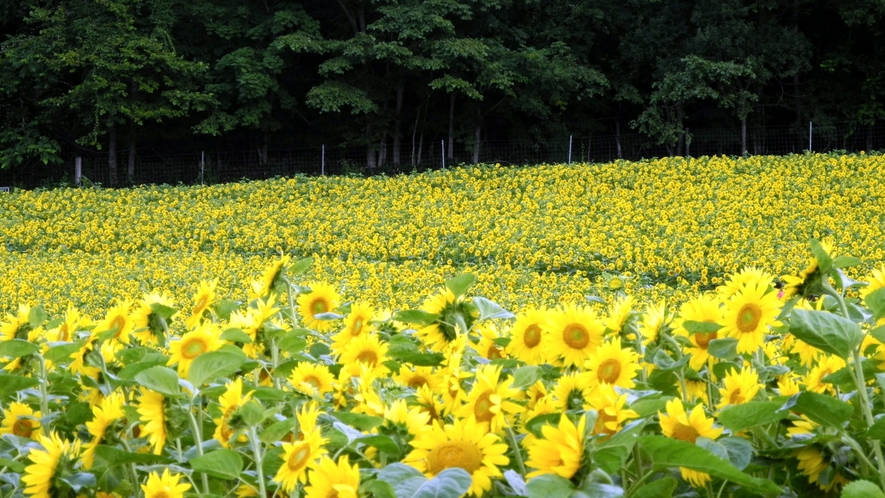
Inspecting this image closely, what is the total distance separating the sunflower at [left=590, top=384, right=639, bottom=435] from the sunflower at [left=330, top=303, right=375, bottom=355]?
558 mm

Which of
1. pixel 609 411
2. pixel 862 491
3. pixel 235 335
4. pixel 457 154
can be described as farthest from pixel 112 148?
pixel 862 491

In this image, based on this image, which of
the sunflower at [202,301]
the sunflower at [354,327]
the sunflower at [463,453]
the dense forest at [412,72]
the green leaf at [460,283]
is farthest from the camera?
the dense forest at [412,72]

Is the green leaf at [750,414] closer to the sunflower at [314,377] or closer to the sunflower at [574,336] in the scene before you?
the sunflower at [574,336]

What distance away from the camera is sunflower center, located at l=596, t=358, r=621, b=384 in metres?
1.17

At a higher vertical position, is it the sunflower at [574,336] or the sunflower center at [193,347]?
the sunflower at [574,336]

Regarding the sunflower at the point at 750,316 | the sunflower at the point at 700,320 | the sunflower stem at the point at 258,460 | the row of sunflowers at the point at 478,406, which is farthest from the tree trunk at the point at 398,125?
the sunflower stem at the point at 258,460

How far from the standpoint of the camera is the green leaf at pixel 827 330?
3.31 feet

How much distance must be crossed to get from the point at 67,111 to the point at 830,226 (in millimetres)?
17861

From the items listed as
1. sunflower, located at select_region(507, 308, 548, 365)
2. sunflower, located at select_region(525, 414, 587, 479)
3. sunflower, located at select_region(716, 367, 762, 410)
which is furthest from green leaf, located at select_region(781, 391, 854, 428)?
sunflower, located at select_region(507, 308, 548, 365)

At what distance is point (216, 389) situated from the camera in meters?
1.25

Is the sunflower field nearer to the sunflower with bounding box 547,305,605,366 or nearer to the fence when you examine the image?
the sunflower with bounding box 547,305,605,366

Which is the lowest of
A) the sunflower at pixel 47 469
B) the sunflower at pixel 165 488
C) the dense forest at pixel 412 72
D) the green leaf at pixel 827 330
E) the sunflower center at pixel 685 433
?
the sunflower at pixel 47 469

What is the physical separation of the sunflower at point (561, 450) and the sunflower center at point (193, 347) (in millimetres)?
594

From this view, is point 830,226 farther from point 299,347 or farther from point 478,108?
point 478,108
